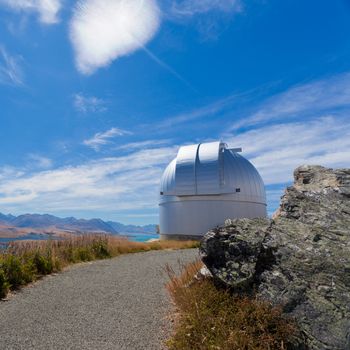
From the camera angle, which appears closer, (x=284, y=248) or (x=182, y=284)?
(x=284, y=248)

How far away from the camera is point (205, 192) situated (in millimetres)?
25156

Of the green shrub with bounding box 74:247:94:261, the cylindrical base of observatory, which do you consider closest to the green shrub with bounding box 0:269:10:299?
the green shrub with bounding box 74:247:94:261

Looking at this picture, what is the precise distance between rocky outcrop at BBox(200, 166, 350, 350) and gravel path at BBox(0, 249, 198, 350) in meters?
1.47

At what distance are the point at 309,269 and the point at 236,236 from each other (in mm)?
1020

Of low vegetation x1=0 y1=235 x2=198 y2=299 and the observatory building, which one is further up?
the observatory building

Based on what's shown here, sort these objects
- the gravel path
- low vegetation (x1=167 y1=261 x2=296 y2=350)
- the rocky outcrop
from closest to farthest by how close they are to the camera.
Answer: low vegetation (x1=167 y1=261 x2=296 y2=350) < the rocky outcrop < the gravel path

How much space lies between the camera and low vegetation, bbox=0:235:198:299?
8.09 m

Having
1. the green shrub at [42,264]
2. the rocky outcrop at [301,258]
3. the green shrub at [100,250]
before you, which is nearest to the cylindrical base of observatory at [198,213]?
the green shrub at [100,250]

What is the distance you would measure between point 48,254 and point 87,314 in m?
5.69

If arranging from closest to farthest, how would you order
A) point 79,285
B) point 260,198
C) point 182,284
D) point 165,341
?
point 165,341, point 182,284, point 79,285, point 260,198

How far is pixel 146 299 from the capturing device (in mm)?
6691

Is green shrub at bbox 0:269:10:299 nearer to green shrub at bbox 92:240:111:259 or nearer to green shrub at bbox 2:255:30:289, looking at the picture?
green shrub at bbox 2:255:30:289

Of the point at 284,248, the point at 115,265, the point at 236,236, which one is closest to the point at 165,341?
the point at 236,236

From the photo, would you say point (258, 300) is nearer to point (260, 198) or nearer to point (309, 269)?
point (309, 269)
